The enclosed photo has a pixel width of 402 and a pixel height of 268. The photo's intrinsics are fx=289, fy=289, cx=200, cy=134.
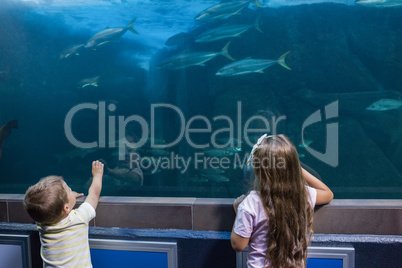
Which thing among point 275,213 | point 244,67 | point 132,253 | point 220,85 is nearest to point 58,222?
point 132,253

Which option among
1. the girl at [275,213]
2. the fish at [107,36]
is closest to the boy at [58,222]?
the girl at [275,213]

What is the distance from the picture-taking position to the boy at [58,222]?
4.46ft

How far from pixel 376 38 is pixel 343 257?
39.8ft

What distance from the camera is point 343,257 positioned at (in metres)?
1.49

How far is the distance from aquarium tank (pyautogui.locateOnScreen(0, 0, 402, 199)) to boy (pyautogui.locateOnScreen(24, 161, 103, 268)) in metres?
5.30

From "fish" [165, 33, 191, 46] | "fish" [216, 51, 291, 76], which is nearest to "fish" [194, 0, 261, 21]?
"fish" [216, 51, 291, 76]

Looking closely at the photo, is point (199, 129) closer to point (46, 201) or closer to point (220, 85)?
point (220, 85)

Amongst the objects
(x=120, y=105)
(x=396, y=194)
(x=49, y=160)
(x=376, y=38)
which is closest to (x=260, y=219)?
(x=376, y=38)

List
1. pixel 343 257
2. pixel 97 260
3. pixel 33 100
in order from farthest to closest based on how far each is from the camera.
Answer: pixel 33 100 < pixel 97 260 < pixel 343 257

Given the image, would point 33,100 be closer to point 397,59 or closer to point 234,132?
point 234,132

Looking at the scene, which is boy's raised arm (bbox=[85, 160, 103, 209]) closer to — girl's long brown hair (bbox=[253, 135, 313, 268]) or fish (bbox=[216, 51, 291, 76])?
girl's long brown hair (bbox=[253, 135, 313, 268])

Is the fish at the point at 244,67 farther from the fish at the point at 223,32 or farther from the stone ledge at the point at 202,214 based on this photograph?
the stone ledge at the point at 202,214

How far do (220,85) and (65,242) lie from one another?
9.54 metres

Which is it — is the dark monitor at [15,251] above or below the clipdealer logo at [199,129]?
below
